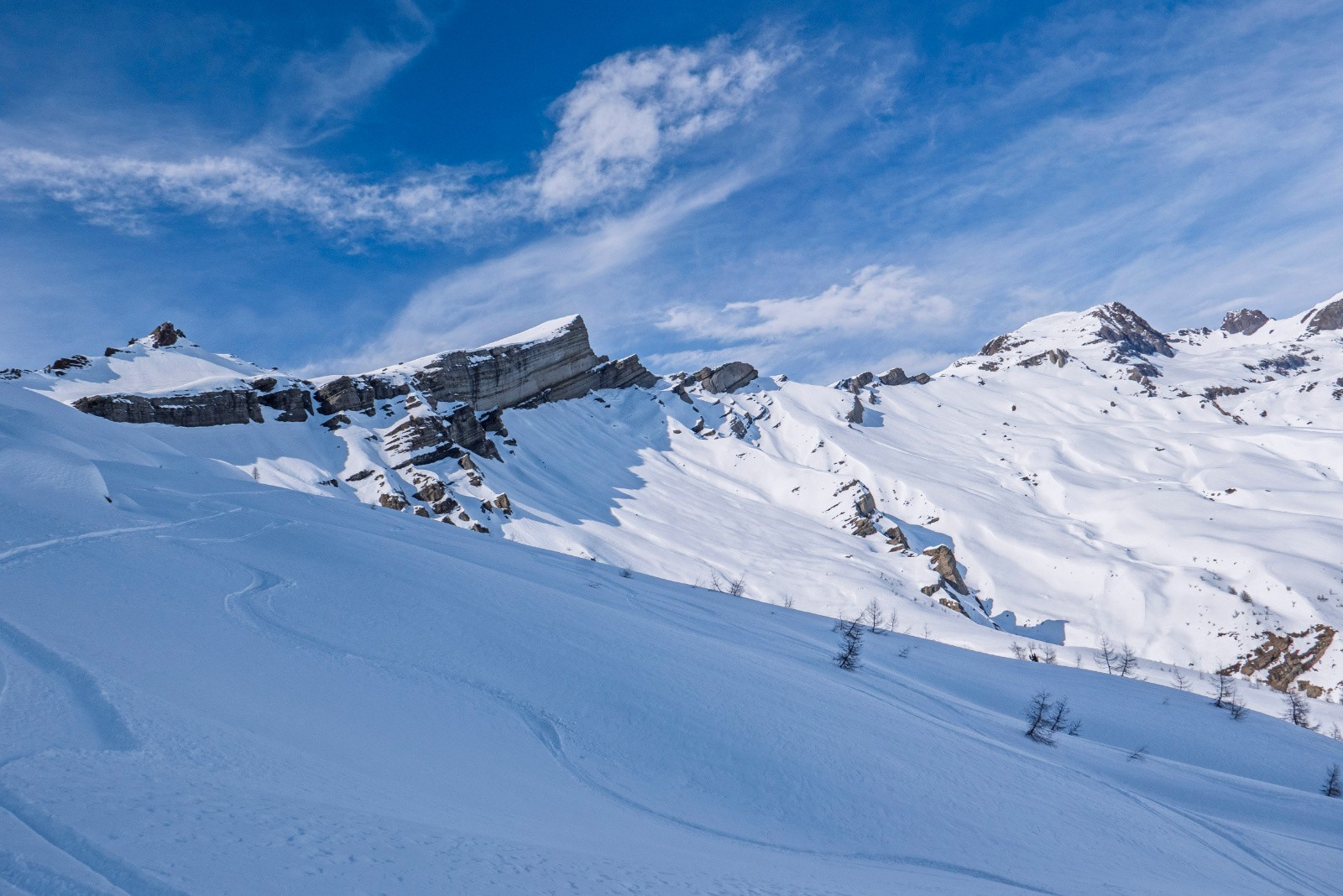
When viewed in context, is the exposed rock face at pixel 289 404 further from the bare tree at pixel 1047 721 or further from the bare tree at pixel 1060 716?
the bare tree at pixel 1060 716

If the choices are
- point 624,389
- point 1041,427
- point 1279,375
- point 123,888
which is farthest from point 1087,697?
point 1279,375

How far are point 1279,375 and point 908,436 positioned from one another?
92.0 meters

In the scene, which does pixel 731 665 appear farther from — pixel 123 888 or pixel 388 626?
pixel 123 888

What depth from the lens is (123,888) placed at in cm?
309

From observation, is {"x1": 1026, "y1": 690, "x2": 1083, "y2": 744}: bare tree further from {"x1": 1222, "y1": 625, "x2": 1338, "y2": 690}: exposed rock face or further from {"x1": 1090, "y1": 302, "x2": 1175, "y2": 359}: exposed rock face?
{"x1": 1090, "y1": 302, "x2": 1175, "y2": 359}: exposed rock face

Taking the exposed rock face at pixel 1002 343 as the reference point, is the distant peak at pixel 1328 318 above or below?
above

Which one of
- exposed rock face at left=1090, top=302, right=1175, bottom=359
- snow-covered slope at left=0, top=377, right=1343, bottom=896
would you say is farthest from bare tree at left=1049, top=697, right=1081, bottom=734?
exposed rock face at left=1090, top=302, right=1175, bottom=359

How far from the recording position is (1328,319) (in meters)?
160

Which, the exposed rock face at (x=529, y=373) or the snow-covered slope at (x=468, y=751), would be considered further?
the exposed rock face at (x=529, y=373)

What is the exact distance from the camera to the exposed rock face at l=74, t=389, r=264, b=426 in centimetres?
4553

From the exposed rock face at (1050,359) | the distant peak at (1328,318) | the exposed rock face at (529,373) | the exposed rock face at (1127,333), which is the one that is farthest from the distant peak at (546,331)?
the distant peak at (1328,318)

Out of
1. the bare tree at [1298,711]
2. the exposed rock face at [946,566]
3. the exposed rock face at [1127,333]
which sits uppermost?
the exposed rock face at [1127,333]

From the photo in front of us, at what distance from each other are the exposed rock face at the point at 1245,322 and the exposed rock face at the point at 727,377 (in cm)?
15655

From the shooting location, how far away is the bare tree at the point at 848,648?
14.6 m
